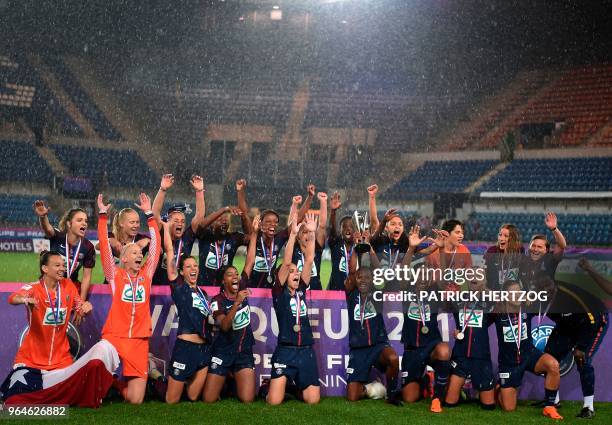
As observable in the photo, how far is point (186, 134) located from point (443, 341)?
26.9m

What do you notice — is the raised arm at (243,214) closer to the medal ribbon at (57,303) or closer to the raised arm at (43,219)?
the raised arm at (43,219)

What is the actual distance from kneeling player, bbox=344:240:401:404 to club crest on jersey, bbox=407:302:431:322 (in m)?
0.29

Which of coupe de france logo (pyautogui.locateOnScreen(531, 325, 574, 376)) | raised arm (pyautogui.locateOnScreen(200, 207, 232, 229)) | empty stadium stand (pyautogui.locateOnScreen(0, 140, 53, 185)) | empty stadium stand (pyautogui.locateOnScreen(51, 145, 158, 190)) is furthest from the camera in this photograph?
empty stadium stand (pyautogui.locateOnScreen(51, 145, 158, 190))

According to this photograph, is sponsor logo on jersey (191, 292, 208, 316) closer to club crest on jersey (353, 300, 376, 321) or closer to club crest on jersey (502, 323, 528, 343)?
club crest on jersey (353, 300, 376, 321)

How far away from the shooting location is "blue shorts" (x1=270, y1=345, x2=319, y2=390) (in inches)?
274

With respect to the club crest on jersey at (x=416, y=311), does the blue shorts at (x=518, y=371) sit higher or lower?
lower

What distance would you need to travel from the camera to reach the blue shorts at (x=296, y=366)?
696 centimetres

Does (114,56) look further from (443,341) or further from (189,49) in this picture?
(443,341)

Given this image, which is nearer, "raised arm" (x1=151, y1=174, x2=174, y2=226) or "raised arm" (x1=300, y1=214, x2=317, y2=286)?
"raised arm" (x1=300, y1=214, x2=317, y2=286)

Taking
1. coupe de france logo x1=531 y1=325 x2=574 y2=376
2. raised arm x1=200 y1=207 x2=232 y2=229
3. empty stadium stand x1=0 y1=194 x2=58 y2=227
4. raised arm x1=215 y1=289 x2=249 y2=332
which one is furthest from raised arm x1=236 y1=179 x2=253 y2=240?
empty stadium stand x1=0 y1=194 x2=58 y2=227

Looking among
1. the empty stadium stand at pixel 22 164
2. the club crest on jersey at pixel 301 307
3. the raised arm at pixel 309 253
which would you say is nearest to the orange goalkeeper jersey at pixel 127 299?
the club crest on jersey at pixel 301 307

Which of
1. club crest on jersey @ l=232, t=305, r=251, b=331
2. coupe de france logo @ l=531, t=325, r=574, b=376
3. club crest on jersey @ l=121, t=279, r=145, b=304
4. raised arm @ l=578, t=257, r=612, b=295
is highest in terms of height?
raised arm @ l=578, t=257, r=612, b=295

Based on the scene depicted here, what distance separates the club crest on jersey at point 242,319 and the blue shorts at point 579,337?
2.80 metres

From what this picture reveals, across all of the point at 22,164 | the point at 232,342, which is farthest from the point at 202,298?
the point at 22,164
